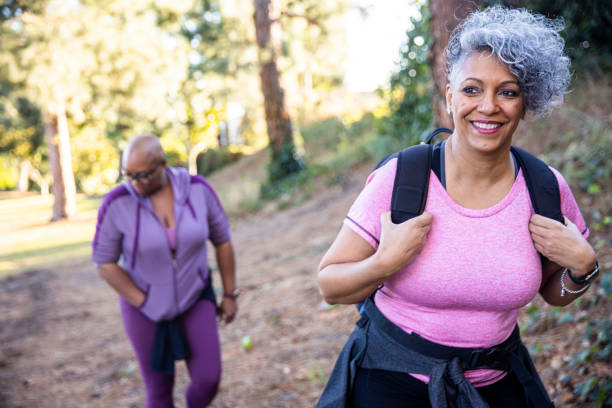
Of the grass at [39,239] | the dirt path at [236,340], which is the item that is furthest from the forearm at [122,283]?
the grass at [39,239]

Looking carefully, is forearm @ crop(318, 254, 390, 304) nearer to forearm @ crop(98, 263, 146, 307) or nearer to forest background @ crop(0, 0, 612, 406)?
forest background @ crop(0, 0, 612, 406)

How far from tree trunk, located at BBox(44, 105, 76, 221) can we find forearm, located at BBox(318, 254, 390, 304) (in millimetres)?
21908

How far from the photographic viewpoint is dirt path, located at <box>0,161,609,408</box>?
4.88 m

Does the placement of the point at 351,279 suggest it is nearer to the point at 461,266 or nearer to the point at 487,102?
the point at 461,266

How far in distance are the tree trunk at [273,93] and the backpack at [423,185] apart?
45.8 ft

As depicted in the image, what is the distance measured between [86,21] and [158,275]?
62.7ft

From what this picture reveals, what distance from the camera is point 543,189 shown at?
1.96 metres

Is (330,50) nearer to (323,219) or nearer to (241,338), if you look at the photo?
(323,219)

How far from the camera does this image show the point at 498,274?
1.86 metres

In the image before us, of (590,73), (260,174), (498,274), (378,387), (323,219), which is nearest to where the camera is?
(498,274)

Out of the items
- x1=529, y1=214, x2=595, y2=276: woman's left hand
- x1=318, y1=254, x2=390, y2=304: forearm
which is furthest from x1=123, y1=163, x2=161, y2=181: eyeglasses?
x1=529, y1=214, x2=595, y2=276: woman's left hand

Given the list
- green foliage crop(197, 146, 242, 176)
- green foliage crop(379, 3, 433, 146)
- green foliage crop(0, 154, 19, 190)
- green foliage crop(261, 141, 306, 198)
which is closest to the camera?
green foliage crop(379, 3, 433, 146)

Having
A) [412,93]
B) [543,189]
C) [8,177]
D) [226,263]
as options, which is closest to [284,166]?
[412,93]

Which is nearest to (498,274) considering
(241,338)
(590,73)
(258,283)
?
(241,338)
